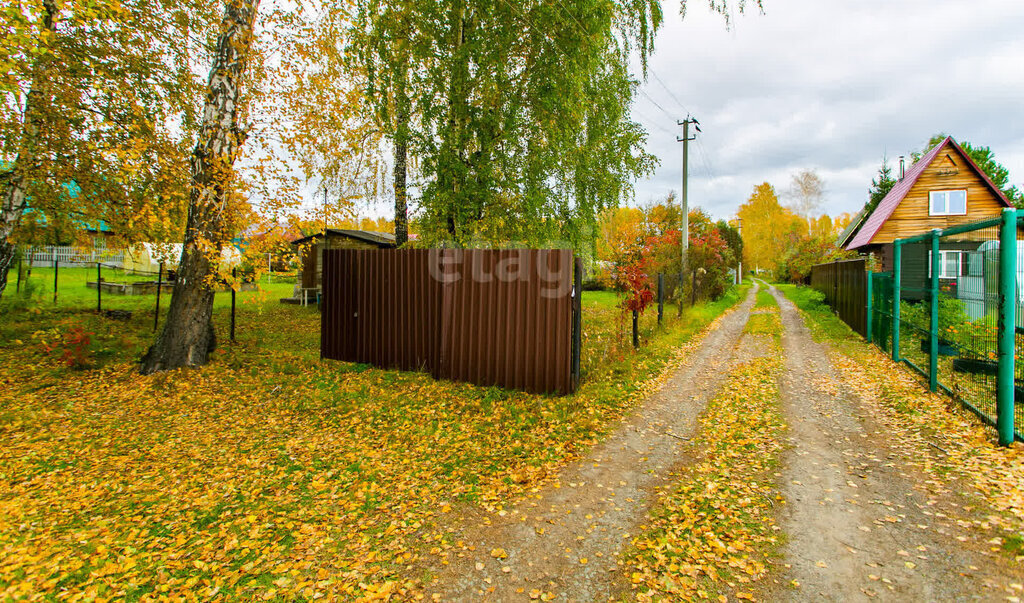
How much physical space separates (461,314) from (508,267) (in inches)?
42.0

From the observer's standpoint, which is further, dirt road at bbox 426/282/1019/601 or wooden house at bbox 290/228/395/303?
wooden house at bbox 290/228/395/303

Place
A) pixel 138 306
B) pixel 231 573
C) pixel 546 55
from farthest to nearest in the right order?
pixel 138 306 → pixel 546 55 → pixel 231 573

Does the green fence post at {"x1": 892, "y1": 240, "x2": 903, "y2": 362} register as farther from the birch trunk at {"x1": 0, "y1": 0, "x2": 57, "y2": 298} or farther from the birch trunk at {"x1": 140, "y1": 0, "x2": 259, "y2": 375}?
the birch trunk at {"x1": 0, "y1": 0, "x2": 57, "y2": 298}

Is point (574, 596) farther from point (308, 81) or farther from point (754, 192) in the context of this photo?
point (754, 192)

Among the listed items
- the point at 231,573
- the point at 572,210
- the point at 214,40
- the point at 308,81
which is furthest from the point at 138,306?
the point at 231,573

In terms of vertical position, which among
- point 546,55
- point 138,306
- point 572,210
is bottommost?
point 138,306

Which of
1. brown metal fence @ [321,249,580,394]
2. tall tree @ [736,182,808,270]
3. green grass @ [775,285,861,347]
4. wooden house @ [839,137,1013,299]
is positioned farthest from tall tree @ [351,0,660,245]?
tall tree @ [736,182,808,270]

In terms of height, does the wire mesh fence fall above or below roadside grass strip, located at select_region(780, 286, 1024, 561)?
above

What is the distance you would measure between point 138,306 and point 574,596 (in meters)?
15.3

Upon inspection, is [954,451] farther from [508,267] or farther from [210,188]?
[210,188]

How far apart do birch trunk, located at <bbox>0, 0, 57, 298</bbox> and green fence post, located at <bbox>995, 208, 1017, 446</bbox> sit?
9.86m

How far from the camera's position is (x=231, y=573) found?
2613 millimetres

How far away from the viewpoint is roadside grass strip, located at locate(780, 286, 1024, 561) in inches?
115

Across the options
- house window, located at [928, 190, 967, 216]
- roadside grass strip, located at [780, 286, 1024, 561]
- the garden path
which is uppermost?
house window, located at [928, 190, 967, 216]
